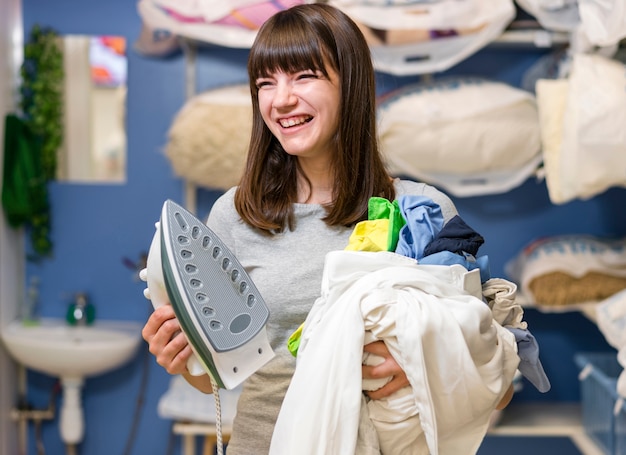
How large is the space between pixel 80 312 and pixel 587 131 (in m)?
1.94

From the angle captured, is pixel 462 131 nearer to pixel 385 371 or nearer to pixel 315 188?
pixel 315 188

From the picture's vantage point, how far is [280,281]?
4.17 feet

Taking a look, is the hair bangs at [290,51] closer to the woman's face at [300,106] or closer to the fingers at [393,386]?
the woman's face at [300,106]

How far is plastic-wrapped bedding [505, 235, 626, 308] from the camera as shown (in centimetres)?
262

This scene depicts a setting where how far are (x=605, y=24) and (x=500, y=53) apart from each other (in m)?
0.86

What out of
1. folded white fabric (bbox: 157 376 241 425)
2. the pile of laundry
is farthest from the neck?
folded white fabric (bbox: 157 376 241 425)

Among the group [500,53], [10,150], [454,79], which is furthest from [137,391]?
[500,53]

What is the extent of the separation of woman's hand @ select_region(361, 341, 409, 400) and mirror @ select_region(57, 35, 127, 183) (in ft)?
7.60

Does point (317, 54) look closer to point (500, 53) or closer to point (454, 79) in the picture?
point (454, 79)

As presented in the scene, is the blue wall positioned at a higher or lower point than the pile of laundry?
lower

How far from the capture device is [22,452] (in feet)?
10.5

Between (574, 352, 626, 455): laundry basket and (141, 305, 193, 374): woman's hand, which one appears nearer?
(141, 305, 193, 374): woman's hand

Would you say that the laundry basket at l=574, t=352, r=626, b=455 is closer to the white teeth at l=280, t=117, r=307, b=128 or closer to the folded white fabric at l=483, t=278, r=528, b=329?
the folded white fabric at l=483, t=278, r=528, b=329

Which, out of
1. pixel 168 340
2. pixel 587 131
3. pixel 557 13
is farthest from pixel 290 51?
pixel 557 13
